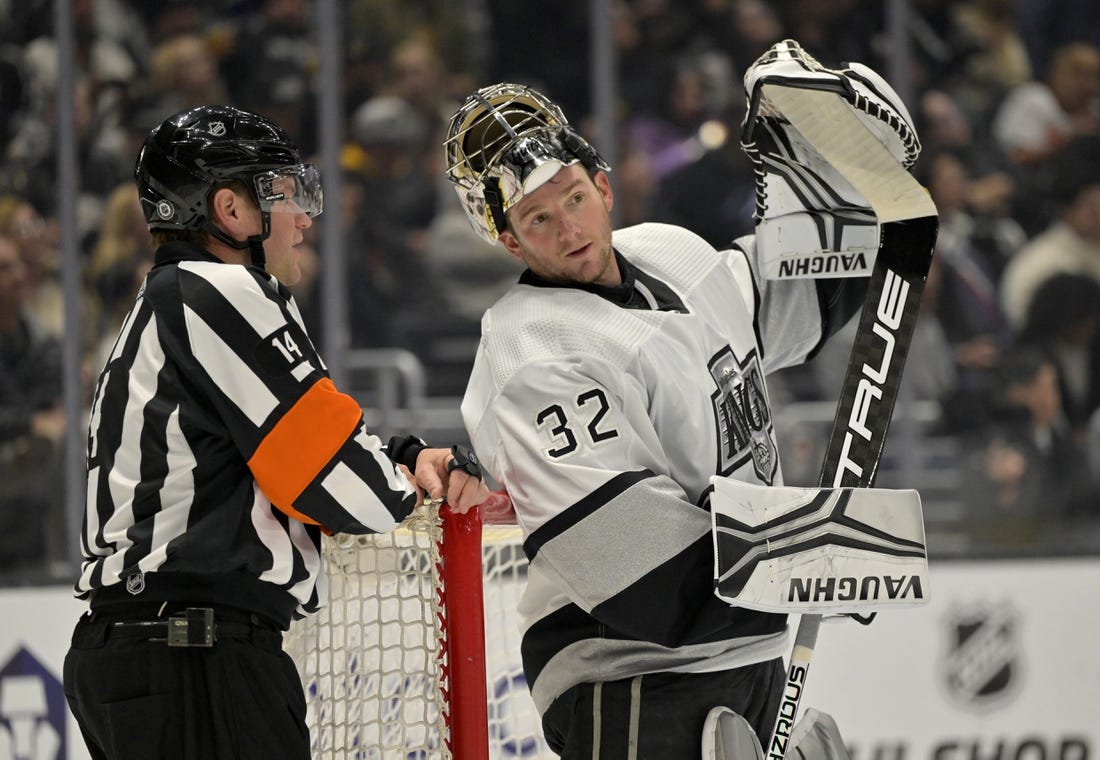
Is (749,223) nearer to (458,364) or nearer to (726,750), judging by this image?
(458,364)

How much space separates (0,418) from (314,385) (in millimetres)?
2833

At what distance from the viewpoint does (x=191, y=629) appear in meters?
1.63

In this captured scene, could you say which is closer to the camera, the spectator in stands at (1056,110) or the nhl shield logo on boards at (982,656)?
the nhl shield logo on boards at (982,656)

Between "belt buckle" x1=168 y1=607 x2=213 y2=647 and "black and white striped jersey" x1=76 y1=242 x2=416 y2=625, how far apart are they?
0.02 m

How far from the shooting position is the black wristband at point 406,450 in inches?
73.9

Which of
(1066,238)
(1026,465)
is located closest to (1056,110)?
(1066,238)

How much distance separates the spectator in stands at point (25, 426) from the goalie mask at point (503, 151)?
2477 mm

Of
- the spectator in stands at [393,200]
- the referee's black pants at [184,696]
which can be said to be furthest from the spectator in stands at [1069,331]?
the referee's black pants at [184,696]

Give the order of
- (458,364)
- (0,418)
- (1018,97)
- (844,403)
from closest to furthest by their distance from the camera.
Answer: (844,403) → (0,418) → (458,364) → (1018,97)

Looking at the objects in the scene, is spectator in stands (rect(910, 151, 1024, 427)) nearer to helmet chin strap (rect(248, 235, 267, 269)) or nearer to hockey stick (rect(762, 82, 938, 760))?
hockey stick (rect(762, 82, 938, 760))

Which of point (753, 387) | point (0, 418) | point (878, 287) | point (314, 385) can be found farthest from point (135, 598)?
point (0, 418)

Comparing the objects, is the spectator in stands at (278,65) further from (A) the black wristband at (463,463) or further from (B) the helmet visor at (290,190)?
(A) the black wristband at (463,463)

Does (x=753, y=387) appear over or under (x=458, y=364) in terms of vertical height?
under

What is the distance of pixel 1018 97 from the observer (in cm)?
480
